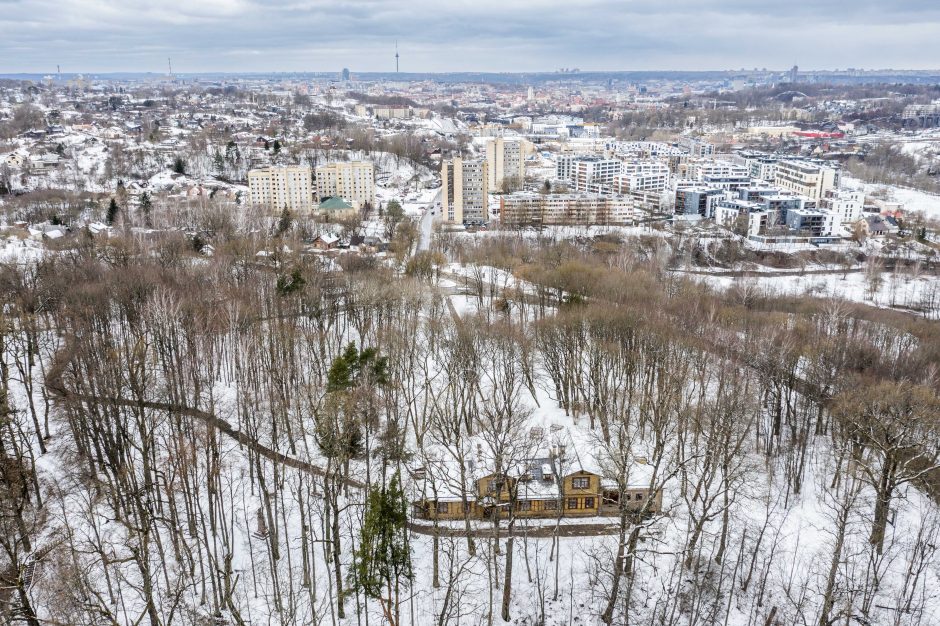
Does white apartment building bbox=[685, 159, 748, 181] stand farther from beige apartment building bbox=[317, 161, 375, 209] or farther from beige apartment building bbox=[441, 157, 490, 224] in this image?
beige apartment building bbox=[317, 161, 375, 209]

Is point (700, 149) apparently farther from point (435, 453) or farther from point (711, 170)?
point (435, 453)

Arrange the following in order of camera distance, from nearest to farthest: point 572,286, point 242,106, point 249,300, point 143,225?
point 249,300 → point 572,286 → point 143,225 → point 242,106

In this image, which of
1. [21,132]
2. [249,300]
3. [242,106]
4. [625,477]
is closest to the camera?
[625,477]

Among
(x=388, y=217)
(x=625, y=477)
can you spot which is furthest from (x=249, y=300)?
(x=388, y=217)

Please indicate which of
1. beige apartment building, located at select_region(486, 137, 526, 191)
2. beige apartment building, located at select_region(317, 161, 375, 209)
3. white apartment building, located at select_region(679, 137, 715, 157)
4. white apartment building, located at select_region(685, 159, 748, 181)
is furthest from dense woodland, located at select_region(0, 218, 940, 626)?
white apartment building, located at select_region(679, 137, 715, 157)

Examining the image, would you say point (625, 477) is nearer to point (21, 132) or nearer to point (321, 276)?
point (321, 276)

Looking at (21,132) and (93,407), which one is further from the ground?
(21,132)
